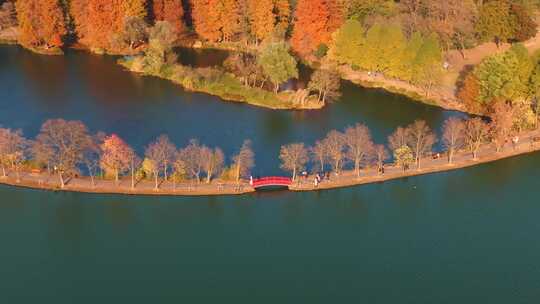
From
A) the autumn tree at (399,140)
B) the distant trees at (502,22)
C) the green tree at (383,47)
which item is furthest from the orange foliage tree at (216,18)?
the autumn tree at (399,140)

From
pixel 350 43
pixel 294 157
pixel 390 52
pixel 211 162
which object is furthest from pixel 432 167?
pixel 350 43

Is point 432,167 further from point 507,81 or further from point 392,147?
point 507,81

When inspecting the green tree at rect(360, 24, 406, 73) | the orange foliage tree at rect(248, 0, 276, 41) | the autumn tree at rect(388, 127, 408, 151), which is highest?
the orange foliage tree at rect(248, 0, 276, 41)

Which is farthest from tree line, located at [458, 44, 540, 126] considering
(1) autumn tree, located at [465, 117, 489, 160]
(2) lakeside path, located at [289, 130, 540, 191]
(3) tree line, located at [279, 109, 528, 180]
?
(1) autumn tree, located at [465, 117, 489, 160]

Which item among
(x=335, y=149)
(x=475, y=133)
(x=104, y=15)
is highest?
(x=104, y=15)

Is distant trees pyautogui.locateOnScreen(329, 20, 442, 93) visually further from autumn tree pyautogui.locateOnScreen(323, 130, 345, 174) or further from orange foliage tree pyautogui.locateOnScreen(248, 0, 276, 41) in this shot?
autumn tree pyautogui.locateOnScreen(323, 130, 345, 174)

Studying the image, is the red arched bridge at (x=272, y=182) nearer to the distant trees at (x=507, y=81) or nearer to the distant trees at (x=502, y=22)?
the distant trees at (x=507, y=81)
